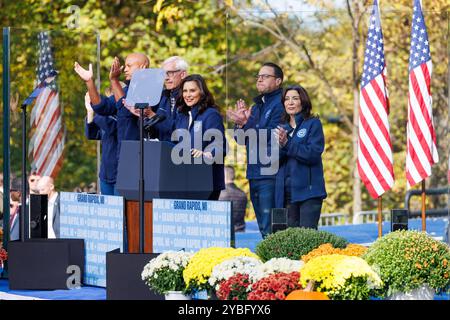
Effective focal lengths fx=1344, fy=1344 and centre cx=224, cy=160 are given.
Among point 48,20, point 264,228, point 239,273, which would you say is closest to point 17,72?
point 264,228

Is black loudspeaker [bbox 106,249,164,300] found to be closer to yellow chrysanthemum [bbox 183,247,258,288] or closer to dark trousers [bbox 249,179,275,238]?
yellow chrysanthemum [bbox 183,247,258,288]

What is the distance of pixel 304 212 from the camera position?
41.9 ft

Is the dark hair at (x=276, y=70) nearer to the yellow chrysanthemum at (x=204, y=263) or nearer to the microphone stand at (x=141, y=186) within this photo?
the microphone stand at (x=141, y=186)

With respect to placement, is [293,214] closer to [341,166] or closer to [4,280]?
[4,280]

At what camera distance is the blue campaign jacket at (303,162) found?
12664mm

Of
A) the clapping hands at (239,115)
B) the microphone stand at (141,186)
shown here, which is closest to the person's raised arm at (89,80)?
the clapping hands at (239,115)

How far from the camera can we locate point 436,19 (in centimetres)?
1775

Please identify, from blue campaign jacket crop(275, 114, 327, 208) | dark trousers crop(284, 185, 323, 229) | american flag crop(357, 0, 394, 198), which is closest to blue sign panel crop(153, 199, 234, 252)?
dark trousers crop(284, 185, 323, 229)

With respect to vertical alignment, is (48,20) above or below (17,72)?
above

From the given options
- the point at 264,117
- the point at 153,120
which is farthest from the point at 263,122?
the point at 153,120

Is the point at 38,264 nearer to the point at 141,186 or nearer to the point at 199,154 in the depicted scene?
the point at 141,186

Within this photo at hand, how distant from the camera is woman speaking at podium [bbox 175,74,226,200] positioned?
1220 centimetres

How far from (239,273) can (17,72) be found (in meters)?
4.34

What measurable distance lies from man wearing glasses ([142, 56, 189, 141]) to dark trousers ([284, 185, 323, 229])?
1301mm
